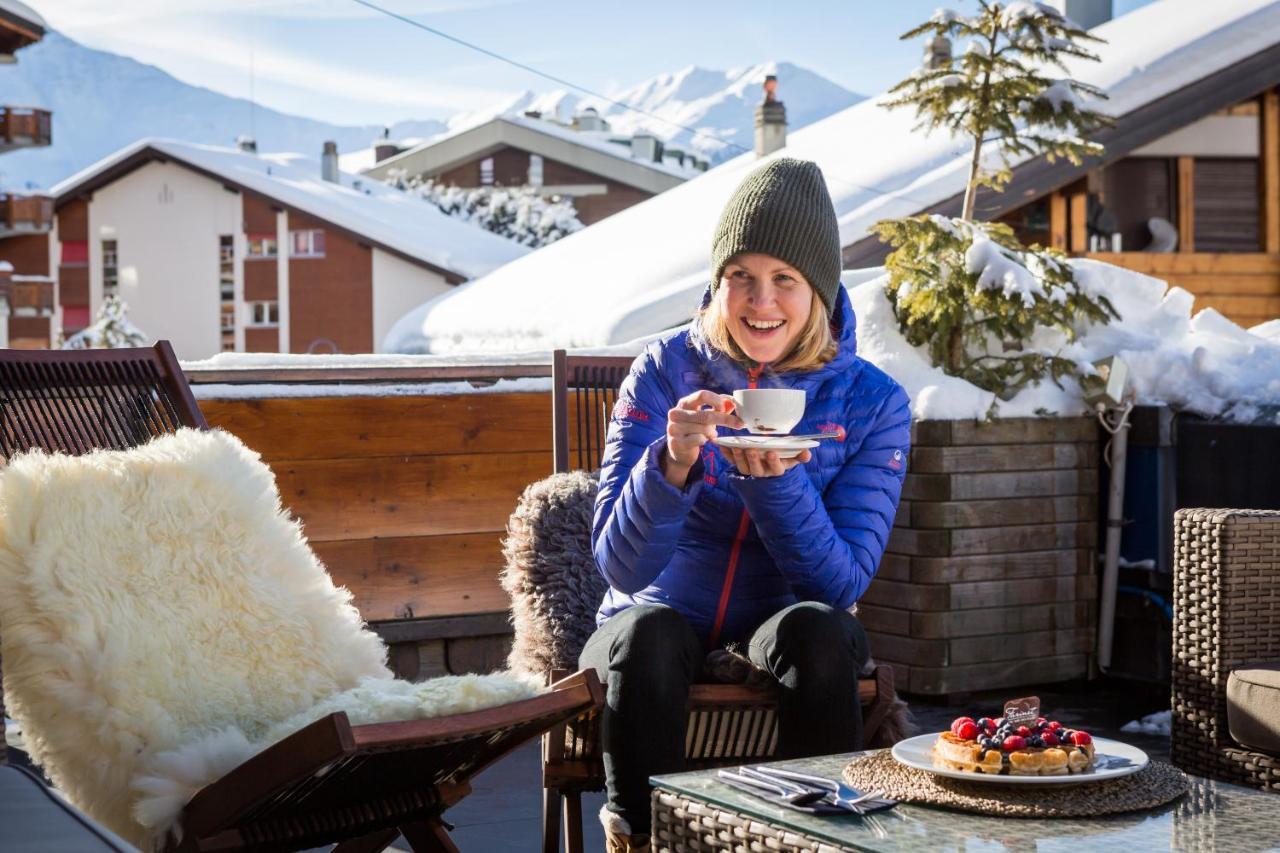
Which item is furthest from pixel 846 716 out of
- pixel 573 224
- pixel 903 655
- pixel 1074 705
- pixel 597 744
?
pixel 573 224

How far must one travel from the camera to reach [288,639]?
8.21 ft

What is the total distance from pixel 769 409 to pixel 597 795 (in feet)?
5.51

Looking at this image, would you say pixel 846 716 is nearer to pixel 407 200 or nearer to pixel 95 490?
pixel 95 490

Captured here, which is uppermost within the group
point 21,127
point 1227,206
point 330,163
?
point 21,127

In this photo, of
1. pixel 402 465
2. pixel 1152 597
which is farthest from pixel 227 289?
pixel 1152 597

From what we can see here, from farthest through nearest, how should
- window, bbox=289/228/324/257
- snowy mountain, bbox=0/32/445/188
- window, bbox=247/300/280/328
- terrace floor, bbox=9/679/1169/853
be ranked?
snowy mountain, bbox=0/32/445/188 → window, bbox=247/300/280/328 → window, bbox=289/228/324/257 → terrace floor, bbox=9/679/1169/853

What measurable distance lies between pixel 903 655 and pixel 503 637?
1.19 metres

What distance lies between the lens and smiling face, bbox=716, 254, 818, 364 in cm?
247

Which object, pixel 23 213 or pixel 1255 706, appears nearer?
pixel 1255 706

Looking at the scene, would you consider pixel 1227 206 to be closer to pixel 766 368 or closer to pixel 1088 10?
pixel 1088 10

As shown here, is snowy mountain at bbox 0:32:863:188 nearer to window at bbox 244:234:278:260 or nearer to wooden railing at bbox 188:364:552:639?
window at bbox 244:234:278:260

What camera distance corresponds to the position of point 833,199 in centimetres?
933

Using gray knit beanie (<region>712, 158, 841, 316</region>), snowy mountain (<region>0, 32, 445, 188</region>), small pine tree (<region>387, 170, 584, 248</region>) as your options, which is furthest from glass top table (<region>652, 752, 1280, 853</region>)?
snowy mountain (<region>0, 32, 445, 188</region>)

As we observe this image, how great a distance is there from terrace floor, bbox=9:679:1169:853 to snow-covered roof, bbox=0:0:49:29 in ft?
53.0
